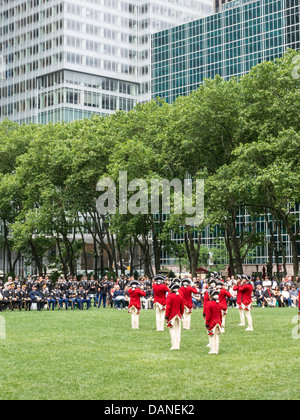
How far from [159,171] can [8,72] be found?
75.9 metres

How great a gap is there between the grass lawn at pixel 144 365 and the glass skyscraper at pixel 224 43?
257 ft

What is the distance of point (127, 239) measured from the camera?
184 feet

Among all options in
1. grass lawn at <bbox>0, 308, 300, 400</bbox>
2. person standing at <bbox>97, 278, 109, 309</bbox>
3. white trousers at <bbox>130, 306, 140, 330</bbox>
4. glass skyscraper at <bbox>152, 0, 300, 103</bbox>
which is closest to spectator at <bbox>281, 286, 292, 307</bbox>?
person standing at <bbox>97, 278, 109, 309</bbox>

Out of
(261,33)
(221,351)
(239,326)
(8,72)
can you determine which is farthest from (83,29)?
(221,351)

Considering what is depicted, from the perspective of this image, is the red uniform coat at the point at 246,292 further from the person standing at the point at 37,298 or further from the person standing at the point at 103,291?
the person standing at the point at 103,291

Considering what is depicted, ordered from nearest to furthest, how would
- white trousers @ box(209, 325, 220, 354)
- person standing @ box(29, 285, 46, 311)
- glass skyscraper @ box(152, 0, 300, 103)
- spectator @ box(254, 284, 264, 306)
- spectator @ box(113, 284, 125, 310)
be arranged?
white trousers @ box(209, 325, 220, 354), person standing @ box(29, 285, 46, 311), spectator @ box(113, 284, 125, 310), spectator @ box(254, 284, 264, 306), glass skyscraper @ box(152, 0, 300, 103)

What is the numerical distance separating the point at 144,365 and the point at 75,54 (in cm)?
9867
